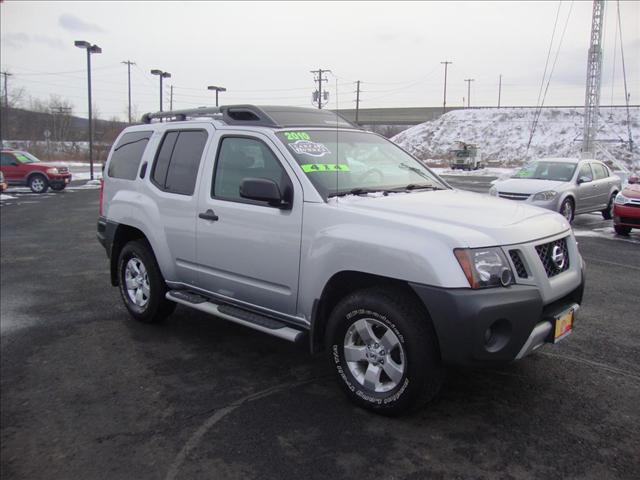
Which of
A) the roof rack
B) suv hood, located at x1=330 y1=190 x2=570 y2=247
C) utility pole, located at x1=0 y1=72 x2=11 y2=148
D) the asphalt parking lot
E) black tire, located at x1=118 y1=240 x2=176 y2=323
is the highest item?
utility pole, located at x1=0 y1=72 x2=11 y2=148

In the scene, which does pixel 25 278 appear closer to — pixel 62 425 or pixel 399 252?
pixel 62 425

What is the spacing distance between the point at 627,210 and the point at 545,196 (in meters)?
1.56

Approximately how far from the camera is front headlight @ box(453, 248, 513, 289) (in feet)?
10.2

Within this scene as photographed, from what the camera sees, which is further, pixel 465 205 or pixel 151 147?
pixel 151 147

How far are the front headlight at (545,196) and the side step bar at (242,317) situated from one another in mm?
9054

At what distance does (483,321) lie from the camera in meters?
3.03

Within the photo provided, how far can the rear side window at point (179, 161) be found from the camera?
4.85 meters

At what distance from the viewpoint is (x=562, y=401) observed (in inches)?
146

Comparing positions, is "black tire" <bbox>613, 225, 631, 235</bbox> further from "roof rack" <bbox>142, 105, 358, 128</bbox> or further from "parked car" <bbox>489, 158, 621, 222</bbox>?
"roof rack" <bbox>142, 105, 358, 128</bbox>

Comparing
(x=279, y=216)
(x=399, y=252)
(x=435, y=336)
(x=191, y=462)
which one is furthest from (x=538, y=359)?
(x=191, y=462)

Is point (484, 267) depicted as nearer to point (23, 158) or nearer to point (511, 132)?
point (23, 158)

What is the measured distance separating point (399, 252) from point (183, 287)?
2466 mm

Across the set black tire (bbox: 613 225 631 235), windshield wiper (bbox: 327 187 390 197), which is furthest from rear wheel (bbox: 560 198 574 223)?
windshield wiper (bbox: 327 187 390 197)

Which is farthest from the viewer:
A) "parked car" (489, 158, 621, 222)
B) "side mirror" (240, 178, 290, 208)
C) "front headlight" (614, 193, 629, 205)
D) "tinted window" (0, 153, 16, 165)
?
"tinted window" (0, 153, 16, 165)
